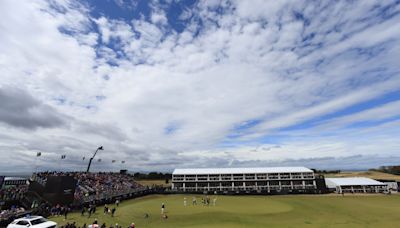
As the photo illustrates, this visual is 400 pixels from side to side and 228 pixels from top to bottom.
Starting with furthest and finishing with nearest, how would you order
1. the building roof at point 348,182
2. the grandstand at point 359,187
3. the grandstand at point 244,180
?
the grandstand at point 244,180 < the building roof at point 348,182 < the grandstand at point 359,187

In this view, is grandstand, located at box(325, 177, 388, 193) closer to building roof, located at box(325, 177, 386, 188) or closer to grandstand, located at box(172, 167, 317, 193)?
building roof, located at box(325, 177, 386, 188)

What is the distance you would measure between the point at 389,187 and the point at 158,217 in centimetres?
7754

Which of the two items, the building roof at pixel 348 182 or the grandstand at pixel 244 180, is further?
the grandstand at pixel 244 180

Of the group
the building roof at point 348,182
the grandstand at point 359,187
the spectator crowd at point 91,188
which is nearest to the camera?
the spectator crowd at point 91,188

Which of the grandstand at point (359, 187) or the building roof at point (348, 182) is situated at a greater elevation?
the building roof at point (348, 182)

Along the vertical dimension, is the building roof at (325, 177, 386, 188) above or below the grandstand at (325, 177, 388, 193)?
above

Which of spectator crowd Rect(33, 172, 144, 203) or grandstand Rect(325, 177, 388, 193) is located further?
grandstand Rect(325, 177, 388, 193)

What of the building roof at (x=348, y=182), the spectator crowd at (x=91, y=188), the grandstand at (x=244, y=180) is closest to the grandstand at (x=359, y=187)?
the building roof at (x=348, y=182)

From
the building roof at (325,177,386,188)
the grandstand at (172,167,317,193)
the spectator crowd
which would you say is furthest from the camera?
the grandstand at (172,167,317,193)

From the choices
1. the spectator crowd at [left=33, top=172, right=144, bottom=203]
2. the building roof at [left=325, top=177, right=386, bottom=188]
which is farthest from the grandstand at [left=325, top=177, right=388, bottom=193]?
the spectator crowd at [left=33, top=172, right=144, bottom=203]

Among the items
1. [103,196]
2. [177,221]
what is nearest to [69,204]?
[103,196]

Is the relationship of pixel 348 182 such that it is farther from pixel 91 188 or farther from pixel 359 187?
pixel 91 188

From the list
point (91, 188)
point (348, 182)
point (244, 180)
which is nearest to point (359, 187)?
point (348, 182)

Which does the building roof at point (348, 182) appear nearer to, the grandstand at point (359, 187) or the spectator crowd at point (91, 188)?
the grandstand at point (359, 187)
